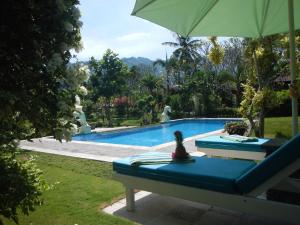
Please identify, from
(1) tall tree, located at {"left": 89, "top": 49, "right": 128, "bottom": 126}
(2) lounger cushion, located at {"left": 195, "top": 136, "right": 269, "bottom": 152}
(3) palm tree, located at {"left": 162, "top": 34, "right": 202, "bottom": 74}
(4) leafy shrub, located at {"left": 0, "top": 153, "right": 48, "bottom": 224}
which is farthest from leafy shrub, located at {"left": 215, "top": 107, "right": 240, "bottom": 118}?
(4) leafy shrub, located at {"left": 0, "top": 153, "right": 48, "bottom": 224}

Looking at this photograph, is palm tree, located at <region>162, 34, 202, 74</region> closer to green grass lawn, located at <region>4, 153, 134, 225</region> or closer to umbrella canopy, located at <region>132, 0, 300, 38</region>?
umbrella canopy, located at <region>132, 0, 300, 38</region>

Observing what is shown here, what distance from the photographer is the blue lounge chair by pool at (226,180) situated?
3.31 meters

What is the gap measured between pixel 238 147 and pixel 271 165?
298 cm

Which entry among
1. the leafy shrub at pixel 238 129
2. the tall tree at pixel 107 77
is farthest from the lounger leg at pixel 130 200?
the tall tree at pixel 107 77

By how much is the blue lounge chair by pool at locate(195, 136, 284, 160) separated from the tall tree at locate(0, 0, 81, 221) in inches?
166

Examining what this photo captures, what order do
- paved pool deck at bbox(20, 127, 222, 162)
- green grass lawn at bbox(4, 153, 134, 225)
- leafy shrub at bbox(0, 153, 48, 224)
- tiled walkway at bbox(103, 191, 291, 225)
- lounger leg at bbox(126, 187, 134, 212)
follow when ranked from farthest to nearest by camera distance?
paved pool deck at bbox(20, 127, 222, 162) < lounger leg at bbox(126, 187, 134, 212) < green grass lawn at bbox(4, 153, 134, 225) < tiled walkway at bbox(103, 191, 291, 225) < leafy shrub at bbox(0, 153, 48, 224)

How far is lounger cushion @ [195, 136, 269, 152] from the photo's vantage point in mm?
6062

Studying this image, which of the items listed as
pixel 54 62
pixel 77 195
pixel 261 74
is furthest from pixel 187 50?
pixel 54 62

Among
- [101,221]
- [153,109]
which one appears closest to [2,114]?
[101,221]

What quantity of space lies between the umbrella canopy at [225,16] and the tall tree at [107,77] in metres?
16.7

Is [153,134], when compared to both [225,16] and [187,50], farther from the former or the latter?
[187,50]

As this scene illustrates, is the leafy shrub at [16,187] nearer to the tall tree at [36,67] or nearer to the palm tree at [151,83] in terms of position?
the tall tree at [36,67]

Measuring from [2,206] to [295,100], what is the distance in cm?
565

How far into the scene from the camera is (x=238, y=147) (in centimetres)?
630
